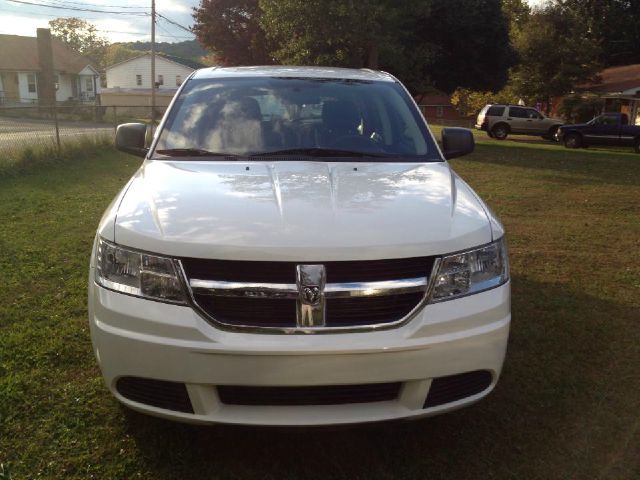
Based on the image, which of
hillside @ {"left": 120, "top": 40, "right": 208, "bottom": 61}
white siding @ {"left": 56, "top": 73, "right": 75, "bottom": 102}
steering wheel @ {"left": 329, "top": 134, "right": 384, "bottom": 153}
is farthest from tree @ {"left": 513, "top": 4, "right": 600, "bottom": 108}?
hillside @ {"left": 120, "top": 40, "right": 208, "bottom": 61}

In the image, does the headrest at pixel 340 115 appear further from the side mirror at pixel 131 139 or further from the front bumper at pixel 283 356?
the front bumper at pixel 283 356

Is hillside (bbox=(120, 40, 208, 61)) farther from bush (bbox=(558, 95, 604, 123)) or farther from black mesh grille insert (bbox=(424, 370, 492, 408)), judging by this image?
black mesh grille insert (bbox=(424, 370, 492, 408))

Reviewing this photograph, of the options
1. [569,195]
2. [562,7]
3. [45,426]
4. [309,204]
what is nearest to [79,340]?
[45,426]

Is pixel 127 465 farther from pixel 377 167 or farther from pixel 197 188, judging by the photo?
pixel 377 167

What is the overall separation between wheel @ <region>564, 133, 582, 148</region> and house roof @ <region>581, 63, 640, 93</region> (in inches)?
473

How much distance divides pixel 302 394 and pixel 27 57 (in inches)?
2288

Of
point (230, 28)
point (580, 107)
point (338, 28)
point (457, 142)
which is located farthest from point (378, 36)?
point (580, 107)

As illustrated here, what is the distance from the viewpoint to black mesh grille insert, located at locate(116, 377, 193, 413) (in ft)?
7.84

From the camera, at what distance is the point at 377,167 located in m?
3.35

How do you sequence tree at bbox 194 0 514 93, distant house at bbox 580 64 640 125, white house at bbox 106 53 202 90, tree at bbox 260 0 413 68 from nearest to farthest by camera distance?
tree at bbox 260 0 413 68 → tree at bbox 194 0 514 93 → distant house at bbox 580 64 640 125 → white house at bbox 106 53 202 90

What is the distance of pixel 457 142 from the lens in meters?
4.12

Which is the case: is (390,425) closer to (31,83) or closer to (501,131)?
(501,131)

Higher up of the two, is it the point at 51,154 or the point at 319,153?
the point at 319,153

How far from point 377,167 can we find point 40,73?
53245 millimetres
